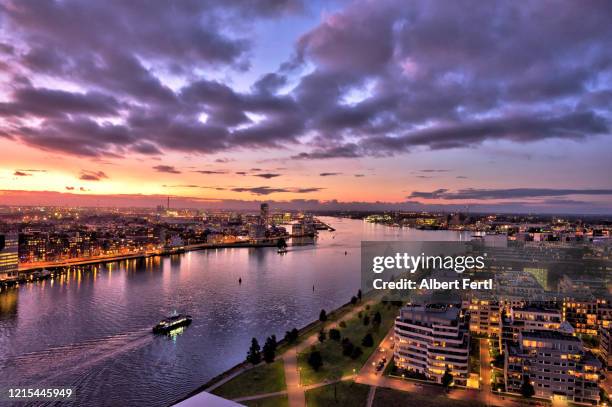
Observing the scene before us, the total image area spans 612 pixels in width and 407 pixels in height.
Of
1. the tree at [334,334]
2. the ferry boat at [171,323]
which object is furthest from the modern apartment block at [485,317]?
the ferry boat at [171,323]

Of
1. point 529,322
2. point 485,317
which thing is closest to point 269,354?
point 529,322

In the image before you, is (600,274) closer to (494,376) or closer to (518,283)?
(518,283)

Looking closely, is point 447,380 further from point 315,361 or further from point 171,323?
point 171,323

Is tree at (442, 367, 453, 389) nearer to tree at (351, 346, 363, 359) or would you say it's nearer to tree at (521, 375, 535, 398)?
tree at (521, 375, 535, 398)

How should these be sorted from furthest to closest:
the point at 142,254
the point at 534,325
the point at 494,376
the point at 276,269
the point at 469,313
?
the point at 142,254, the point at 276,269, the point at 469,313, the point at 534,325, the point at 494,376

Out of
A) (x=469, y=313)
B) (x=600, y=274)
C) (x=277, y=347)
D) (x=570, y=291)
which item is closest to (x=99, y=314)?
(x=277, y=347)

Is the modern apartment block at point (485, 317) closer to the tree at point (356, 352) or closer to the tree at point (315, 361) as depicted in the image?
the tree at point (356, 352)
